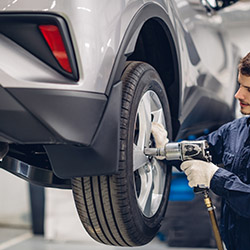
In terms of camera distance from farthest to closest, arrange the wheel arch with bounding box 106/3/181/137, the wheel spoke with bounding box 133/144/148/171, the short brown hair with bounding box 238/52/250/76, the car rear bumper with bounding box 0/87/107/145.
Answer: the short brown hair with bounding box 238/52/250/76 → the wheel arch with bounding box 106/3/181/137 → the wheel spoke with bounding box 133/144/148/171 → the car rear bumper with bounding box 0/87/107/145

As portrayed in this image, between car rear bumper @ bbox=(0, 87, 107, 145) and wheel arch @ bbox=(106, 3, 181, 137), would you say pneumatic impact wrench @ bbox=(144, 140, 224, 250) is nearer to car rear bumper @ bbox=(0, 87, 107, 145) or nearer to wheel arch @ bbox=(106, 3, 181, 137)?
wheel arch @ bbox=(106, 3, 181, 137)

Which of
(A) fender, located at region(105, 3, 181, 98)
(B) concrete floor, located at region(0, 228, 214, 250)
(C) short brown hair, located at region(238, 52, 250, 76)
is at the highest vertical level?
(A) fender, located at region(105, 3, 181, 98)

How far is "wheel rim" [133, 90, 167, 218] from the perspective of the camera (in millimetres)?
1271

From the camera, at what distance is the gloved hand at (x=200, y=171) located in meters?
1.43

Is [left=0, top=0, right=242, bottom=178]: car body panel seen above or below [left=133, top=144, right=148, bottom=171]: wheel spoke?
above

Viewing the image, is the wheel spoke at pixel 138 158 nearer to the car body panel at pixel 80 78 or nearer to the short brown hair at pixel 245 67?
the car body panel at pixel 80 78

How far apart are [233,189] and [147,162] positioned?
0.30 metres

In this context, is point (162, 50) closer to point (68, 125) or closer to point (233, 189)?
point (233, 189)

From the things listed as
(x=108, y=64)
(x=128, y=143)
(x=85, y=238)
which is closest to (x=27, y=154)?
(x=128, y=143)

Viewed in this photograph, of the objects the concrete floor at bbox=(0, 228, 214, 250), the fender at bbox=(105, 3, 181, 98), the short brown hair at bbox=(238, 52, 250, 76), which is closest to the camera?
the fender at bbox=(105, 3, 181, 98)

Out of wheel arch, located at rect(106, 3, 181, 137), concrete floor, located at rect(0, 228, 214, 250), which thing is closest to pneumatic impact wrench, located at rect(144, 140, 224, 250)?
wheel arch, located at rect(106, 3, 181, 137)

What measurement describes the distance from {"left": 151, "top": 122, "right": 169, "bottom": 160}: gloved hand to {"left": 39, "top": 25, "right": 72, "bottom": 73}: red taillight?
0.51 meters

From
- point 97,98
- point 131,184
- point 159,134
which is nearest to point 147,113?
point 159,134

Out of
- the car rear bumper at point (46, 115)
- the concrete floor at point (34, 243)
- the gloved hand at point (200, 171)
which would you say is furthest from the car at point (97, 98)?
the concrete floor at point (34, 243)
